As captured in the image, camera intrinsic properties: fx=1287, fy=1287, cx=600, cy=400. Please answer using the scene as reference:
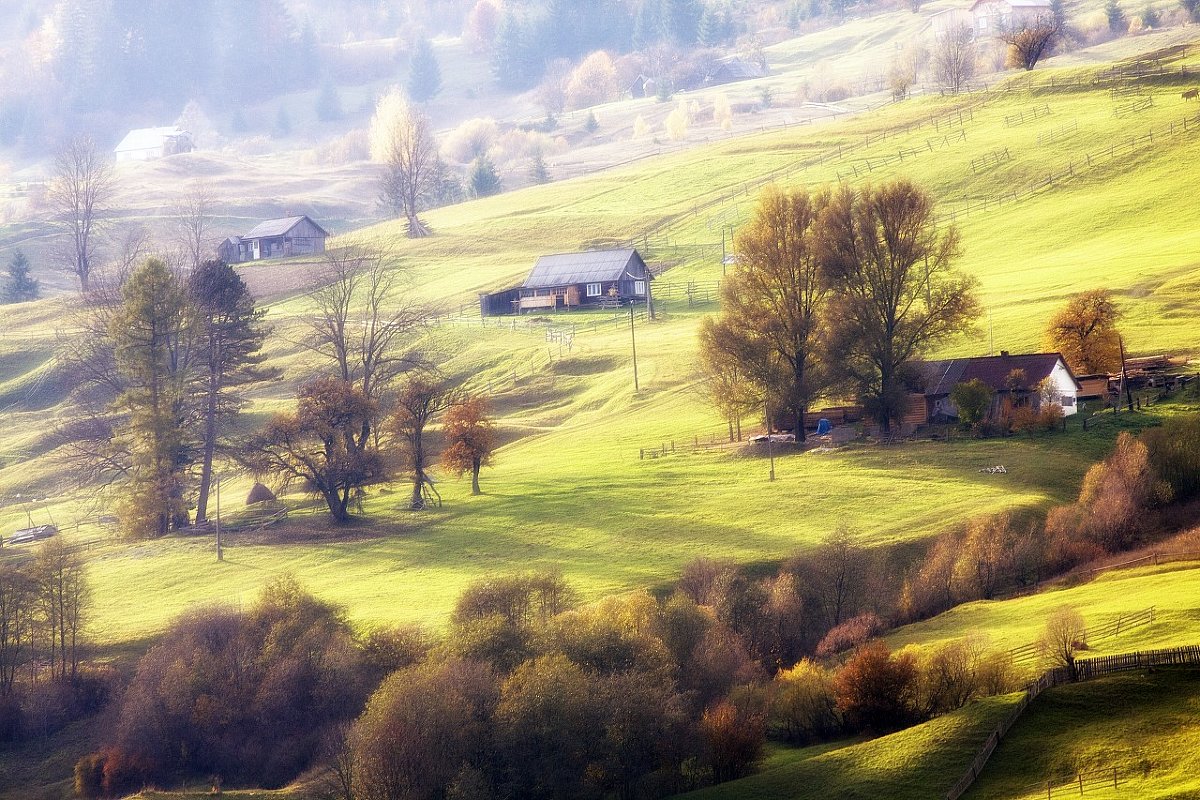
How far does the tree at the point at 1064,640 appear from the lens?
3719cm

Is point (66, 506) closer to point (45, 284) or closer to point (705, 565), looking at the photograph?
point (705, 565)

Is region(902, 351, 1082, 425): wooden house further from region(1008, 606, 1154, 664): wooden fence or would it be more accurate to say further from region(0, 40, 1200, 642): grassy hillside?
region(1008, 606, 1154, 664): wooden fence

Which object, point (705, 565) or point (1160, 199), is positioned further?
point (1160, 199)

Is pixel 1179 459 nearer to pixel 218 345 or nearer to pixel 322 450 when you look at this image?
pixel 322 450

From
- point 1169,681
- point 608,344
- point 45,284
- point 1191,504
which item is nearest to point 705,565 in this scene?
point 1169,681

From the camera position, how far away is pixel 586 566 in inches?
2060

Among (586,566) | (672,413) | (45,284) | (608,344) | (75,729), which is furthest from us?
(45,284)

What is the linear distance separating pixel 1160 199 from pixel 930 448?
4590 cm

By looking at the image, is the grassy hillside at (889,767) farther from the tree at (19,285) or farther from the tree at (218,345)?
the tree at (19,285)

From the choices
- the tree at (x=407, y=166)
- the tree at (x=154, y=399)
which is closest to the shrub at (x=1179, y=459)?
the tree at (x=154, y=399)

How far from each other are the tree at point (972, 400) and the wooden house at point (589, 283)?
46.7m

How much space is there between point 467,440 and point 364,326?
39.4 meters

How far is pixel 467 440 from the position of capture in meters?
67.0

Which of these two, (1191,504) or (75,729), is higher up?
(1191,504)
